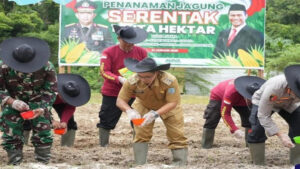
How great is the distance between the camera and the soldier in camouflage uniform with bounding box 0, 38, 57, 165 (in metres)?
5.21

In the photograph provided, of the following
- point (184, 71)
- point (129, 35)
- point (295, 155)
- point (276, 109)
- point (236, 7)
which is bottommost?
point (184, 71)

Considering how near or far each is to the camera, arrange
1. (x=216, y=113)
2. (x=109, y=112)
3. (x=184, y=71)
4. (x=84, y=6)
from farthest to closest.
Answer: (x=184, y=71) → (x=84, y=6) → (x=216, y=113) → (x=109, y=112)

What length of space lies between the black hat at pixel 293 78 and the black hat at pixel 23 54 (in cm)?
224

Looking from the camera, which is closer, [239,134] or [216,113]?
[239,134]

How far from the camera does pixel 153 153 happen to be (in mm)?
6496

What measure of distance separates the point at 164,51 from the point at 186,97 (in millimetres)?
2786

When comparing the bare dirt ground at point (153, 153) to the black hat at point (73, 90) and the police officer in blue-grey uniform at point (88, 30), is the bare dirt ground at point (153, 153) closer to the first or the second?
the black hat at point (73, 90)

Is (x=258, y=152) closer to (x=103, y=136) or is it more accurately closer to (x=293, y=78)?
(x=293, y=78)

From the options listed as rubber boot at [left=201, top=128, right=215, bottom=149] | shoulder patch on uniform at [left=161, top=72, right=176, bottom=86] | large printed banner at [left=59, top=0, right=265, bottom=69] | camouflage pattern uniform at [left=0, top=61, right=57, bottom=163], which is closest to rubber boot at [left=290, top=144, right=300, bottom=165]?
shoulder patch on uniform at [left=161, top=72, right=176, bottom=86]

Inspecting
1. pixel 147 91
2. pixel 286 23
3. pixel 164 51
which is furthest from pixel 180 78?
pixel 147 91

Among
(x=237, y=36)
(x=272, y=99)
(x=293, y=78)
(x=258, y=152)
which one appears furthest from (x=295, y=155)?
(x=237, y=36)

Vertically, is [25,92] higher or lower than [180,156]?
higher

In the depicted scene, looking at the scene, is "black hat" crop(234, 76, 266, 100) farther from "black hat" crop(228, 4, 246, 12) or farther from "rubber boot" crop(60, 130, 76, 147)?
"black hat" crop(228, 4, 246, 12)

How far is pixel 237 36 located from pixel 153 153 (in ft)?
18.5
